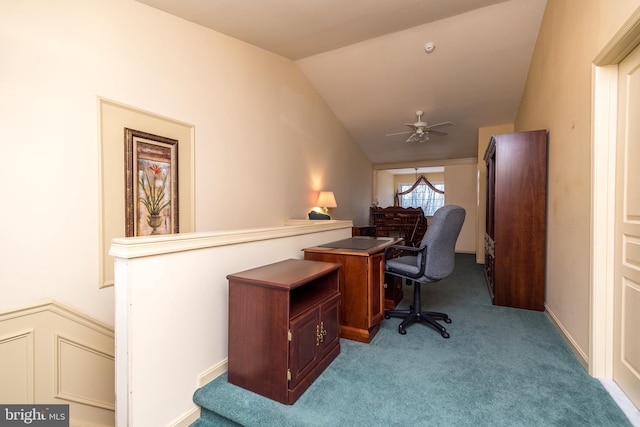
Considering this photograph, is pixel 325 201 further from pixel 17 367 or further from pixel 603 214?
pixel 17 367

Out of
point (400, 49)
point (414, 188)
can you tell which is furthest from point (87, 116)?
point (414, 188)

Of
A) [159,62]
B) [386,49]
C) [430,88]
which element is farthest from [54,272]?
[430,88]

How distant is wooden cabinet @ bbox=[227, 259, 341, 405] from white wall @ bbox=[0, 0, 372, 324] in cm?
121

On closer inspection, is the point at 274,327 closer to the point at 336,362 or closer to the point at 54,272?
the point at 336,362

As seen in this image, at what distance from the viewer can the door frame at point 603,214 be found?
1.60 metres

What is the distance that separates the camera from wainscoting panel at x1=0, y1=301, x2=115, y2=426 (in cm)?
163

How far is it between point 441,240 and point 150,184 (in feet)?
8.14

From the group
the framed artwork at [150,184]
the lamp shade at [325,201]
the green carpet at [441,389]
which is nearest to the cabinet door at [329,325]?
the green carpet at [441,389]

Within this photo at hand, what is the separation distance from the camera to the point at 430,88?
14.5 feet

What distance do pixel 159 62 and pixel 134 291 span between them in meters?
2.15

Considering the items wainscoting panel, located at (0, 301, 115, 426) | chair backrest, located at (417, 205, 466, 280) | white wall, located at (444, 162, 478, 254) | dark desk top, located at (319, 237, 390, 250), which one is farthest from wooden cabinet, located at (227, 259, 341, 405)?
white wall, located at (444, 162, 478, 254)

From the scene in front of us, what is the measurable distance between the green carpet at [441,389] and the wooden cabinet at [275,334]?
74 mm

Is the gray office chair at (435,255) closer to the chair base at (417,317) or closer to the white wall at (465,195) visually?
the chair base at (417,317)

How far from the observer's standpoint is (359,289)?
6.72 feet
